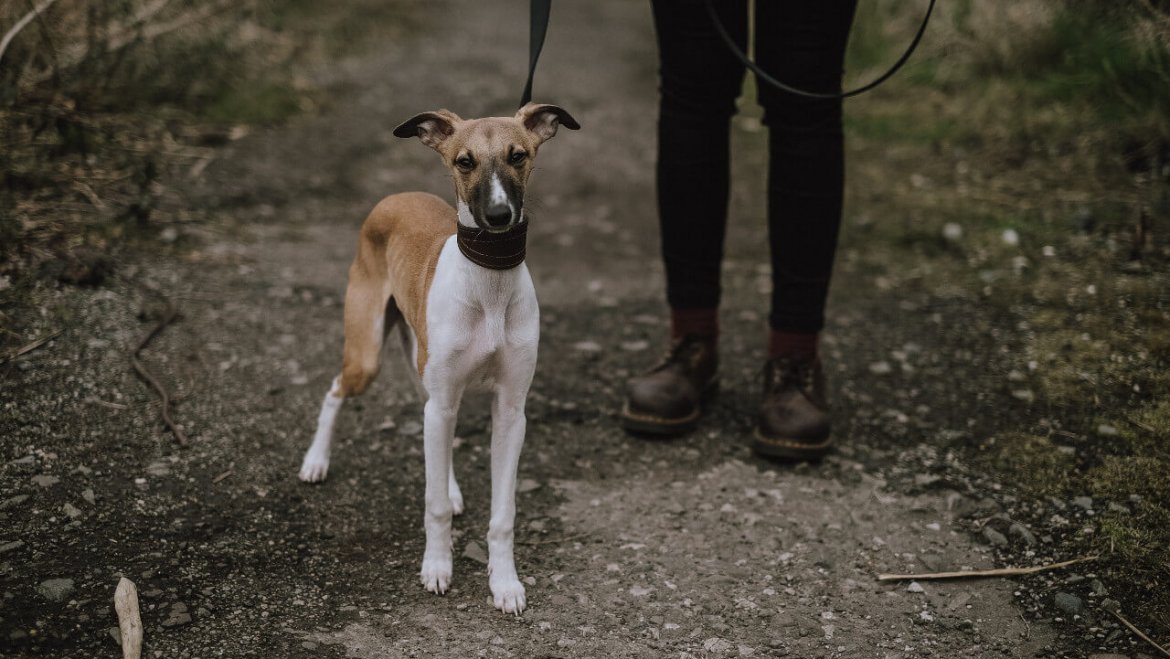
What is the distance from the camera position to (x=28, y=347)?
130 inches

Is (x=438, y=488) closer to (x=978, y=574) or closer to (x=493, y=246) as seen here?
(x=493, y=246)

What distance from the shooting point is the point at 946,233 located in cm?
466

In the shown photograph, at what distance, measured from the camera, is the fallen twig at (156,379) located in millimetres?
3070

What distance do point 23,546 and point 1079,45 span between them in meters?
5.45

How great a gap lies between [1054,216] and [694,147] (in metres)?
2.35

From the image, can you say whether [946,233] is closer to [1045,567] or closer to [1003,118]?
[1003,118]

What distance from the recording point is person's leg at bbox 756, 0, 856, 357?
9.30ft

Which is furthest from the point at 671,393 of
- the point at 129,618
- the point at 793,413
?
the point at 129,618

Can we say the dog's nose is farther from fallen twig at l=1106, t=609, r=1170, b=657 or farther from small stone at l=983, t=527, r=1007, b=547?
fallen twig at l=1106, t=609, r=1170, b=657

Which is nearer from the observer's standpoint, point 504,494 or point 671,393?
point 504,494

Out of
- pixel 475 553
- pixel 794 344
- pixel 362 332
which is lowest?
pixel 475 553

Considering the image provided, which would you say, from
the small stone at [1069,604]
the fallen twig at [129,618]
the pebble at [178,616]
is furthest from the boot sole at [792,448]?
the fallen twig at [129,618]

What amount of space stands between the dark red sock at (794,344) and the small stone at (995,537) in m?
0.74

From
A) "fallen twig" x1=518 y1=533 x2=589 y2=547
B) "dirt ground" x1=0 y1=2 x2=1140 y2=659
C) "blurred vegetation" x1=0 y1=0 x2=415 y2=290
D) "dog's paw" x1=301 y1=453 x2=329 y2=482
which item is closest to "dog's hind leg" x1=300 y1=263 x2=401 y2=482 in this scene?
"dog's paw" x1=301 y1=453 x2=329 y2=482
